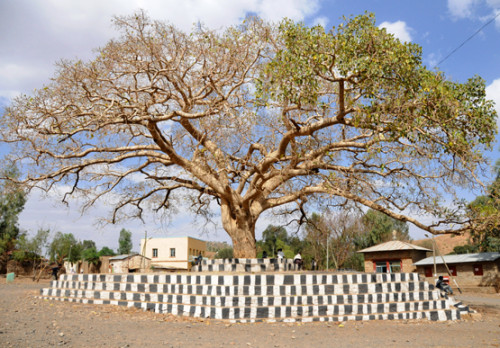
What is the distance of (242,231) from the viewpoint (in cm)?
1316

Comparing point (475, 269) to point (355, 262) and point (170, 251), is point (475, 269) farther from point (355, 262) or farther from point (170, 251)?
point (170, 251)

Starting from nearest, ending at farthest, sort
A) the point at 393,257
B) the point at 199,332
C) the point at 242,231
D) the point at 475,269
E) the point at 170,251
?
1. the point at 199,332
2. the point at 242,231
3. the point at 475,269
4. the point at 393,257
5. the point at 170,251

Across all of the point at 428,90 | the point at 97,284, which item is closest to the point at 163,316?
the point at 97,284

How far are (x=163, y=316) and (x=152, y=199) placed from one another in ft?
23.9

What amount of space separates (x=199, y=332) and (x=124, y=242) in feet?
229

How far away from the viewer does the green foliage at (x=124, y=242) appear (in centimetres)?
7238

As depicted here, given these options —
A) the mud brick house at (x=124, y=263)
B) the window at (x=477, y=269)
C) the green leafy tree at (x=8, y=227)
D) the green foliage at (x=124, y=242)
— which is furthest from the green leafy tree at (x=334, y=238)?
the green foliage at (x=124, y=242)

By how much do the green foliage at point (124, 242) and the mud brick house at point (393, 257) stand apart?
2035 inches

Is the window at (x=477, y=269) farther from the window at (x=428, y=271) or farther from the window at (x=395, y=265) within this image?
the window at (x=395, y=265)

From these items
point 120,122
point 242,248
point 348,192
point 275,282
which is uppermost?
point 120,122

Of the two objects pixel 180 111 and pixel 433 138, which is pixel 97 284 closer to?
pixel 180 111

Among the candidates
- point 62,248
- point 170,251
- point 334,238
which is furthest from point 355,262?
point 62,248

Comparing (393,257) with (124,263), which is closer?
(393,257)

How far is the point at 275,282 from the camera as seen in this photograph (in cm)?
971
